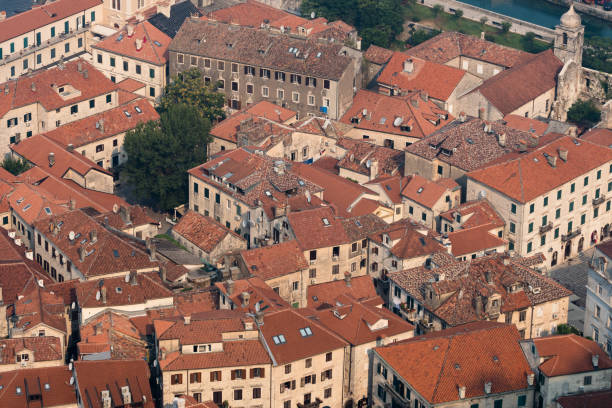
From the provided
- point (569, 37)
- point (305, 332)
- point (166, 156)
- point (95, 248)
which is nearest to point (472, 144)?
point (569, 37)

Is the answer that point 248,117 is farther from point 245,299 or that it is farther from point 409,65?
point 245,299

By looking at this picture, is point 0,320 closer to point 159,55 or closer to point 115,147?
point 115,147

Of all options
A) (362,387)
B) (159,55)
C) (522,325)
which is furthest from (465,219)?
(159,55)

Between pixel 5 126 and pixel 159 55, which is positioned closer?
pixel 5 126

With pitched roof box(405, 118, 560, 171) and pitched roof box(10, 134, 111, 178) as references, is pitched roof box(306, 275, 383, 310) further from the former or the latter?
pitched roof box(10, 134, 111, 178)

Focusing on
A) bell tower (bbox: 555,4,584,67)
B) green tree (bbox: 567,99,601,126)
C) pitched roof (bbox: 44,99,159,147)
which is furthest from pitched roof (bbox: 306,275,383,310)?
bell tower (bbox: 555,4,584,67)
